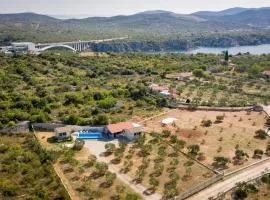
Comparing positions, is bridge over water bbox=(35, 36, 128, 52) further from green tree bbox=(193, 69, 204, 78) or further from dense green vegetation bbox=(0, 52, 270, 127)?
green tree bbox=(193, 69, 204, 78)

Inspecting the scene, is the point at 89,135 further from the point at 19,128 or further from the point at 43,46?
the point at 43,46

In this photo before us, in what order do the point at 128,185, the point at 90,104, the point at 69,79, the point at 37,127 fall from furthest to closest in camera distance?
the point at 69,79
the point at 90,104
the point at 37,127
the point at 128,185

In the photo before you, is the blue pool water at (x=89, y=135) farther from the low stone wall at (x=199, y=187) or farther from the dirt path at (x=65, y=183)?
the low stone wall at (x=199, y=187)

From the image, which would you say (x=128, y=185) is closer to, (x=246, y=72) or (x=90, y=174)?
(x=90, y=174)

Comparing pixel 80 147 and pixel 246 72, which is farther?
pixel 246 72

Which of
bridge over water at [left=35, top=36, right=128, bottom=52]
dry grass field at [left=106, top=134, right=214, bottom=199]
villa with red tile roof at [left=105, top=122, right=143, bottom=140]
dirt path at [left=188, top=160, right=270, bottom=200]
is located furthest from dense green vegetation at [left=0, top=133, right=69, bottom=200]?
bridge over water at [left=35, top=36, right=128, bottom=52]

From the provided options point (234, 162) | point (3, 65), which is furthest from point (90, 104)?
point (3, 65)

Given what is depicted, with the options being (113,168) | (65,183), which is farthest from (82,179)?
(113,168)
